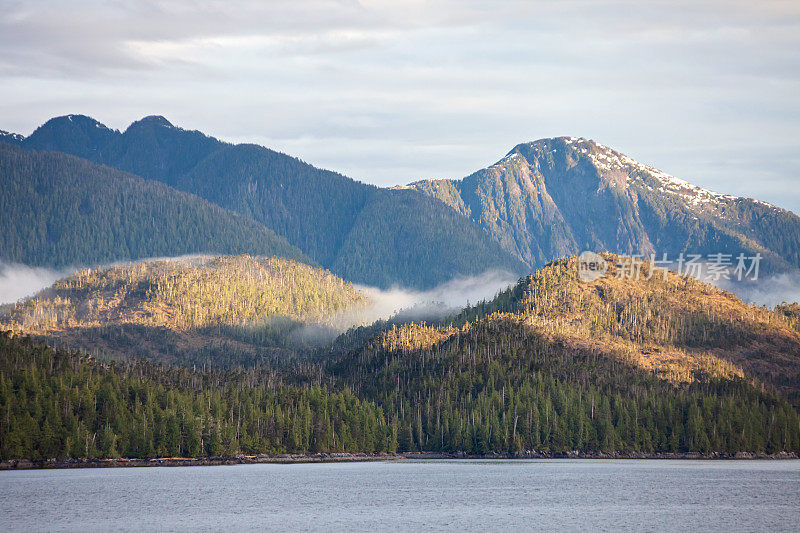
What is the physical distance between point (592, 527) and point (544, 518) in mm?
13682

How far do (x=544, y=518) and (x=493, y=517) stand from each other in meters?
8.89

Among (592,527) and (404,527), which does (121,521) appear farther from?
(592,527)

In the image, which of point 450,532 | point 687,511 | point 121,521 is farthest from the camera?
point 687,511

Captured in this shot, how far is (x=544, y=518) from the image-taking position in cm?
18388

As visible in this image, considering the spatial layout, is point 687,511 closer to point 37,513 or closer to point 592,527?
point 592,527

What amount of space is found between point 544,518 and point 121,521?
72520mm

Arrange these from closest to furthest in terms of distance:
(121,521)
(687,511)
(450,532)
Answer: (450,532)
(121,521)
(687,511)

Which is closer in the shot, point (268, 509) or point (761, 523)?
point (761, 523)

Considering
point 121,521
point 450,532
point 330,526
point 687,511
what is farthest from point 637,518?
point 121,521

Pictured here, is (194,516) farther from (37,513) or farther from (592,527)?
(592,527)

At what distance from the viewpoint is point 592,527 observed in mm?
171750

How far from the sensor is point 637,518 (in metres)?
183

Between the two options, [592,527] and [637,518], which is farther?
[637,518]

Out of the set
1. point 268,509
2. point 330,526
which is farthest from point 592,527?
point 268,509
